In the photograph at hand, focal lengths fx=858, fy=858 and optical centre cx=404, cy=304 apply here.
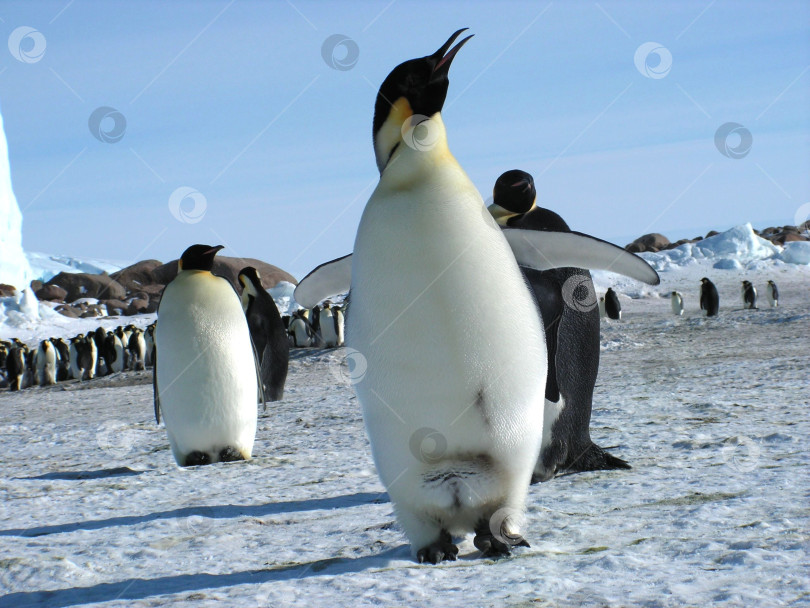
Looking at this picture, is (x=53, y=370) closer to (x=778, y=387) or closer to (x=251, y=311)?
(x=251, y=311)

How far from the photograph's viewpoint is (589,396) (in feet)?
13.8

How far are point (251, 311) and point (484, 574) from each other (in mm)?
7927

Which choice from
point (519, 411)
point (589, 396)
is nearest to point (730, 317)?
point (589, 396)

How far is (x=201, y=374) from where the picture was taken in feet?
17.5

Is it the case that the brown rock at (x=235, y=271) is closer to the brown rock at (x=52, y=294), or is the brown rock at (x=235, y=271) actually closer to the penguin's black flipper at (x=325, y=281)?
the brown rock at (x=52, y=294)

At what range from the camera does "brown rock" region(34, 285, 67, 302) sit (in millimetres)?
34838

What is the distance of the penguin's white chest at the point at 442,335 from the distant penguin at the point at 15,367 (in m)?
15.2

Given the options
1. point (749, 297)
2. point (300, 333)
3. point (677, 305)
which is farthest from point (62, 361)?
point (749, 297)

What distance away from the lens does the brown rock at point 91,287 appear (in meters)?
35.4

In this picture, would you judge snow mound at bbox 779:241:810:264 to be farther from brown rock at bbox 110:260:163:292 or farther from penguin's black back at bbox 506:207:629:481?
brown rock at bbox 110:260:163:292

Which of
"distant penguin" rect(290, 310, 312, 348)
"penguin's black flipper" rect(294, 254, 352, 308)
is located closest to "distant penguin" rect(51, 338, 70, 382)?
"distant penguin" rect(290, 310, 312, 348)

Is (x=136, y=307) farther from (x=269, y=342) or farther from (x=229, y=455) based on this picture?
(x=229, y=455)

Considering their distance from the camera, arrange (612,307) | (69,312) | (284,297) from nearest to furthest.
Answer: (612,307), (284,297), (69,312)

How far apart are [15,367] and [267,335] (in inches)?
336
